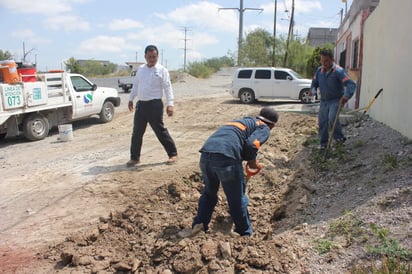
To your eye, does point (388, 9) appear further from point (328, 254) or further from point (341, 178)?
point (328, 254)

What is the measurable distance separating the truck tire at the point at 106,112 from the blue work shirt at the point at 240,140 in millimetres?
9413

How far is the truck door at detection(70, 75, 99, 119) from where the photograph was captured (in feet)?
37.2

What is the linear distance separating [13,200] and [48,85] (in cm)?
577

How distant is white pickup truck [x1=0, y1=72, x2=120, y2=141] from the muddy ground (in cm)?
153

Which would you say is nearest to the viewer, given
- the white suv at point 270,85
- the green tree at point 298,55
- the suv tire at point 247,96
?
the white suv at point 270,85

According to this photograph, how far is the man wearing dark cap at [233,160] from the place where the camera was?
368cm

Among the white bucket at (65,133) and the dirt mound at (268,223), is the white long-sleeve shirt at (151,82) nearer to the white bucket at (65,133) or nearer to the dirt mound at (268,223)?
the dirt mound at (268,223)

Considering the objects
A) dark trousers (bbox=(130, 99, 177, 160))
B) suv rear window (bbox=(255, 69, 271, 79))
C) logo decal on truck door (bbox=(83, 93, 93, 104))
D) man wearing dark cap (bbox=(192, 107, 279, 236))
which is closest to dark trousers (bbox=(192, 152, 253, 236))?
man wearing dark cap (bbox=(192, 107, 279, 236))

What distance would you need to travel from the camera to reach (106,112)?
12.8 metres

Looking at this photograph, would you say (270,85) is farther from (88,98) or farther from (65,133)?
(65,133)

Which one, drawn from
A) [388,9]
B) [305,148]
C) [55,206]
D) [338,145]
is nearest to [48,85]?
[55,206]

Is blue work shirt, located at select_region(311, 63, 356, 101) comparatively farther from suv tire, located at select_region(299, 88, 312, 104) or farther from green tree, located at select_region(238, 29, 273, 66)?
green tree, located at select_region(238, 29, 273, 66)

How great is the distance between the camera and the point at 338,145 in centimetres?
644

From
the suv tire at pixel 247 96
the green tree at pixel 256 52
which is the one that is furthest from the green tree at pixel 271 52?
the suv tire at pixel 247 96
